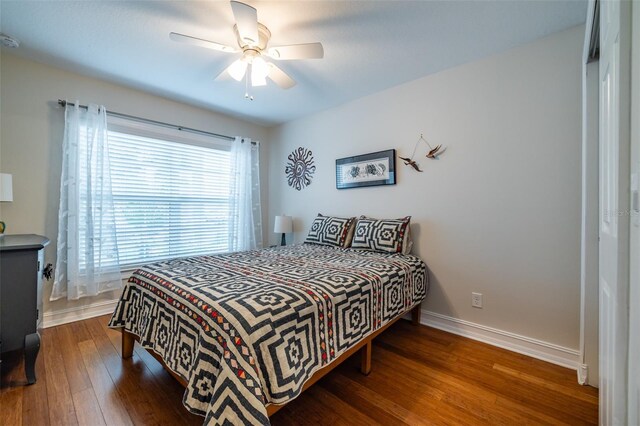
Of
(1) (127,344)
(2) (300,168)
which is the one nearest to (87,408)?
(1) (127,344)

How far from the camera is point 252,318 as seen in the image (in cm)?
109

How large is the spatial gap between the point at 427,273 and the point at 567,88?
175 cm

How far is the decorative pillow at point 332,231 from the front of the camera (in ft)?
9.48

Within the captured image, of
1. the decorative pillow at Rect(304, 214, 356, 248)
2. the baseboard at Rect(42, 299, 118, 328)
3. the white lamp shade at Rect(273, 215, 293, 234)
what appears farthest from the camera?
the white lamp shade at Rect(273, 215, 293, 234)

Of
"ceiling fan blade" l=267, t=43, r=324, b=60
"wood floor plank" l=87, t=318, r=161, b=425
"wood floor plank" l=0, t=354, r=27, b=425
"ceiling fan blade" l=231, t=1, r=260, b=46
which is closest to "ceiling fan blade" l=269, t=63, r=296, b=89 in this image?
"ceiling fan blade" l=267, t=43, r=324, b=60

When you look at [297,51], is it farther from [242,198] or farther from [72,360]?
[72,360]

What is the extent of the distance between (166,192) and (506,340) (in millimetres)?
3683

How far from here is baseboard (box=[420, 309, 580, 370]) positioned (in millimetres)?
1848

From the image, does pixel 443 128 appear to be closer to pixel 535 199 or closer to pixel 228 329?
pixel 535 199

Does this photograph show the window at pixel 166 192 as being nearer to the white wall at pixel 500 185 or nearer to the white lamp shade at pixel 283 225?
the white lamp shade at pixel 283 225

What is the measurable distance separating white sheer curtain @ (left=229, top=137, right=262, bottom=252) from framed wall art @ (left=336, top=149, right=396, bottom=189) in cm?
133

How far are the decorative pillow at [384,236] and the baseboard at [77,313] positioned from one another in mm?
2614

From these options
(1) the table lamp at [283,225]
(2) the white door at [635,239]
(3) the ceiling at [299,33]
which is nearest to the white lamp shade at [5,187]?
(3) the ceiling at [299,33]

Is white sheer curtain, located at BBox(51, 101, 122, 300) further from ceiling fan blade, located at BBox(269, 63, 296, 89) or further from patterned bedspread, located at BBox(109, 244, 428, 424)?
ceiling fan blade, located at BBox(269, 63, 296, 89)
